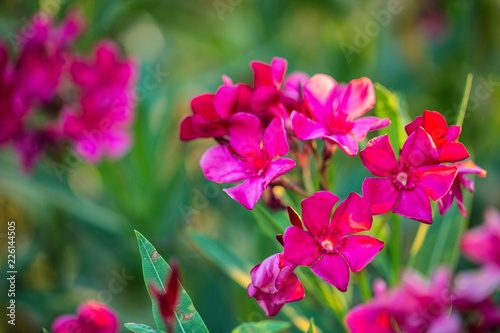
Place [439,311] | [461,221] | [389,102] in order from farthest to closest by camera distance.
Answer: [461,221] → [389,102] → [439,311]

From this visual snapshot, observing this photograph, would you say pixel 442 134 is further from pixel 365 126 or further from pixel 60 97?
pixel 60 97

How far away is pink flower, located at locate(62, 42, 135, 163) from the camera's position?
5.02 feet

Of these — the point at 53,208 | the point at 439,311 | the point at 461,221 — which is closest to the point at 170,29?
the point at 53,208

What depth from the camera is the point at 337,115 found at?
893 mm

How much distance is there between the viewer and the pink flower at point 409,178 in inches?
31.4

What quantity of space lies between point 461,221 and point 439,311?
0.59 m

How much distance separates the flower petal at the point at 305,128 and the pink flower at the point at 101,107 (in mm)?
786

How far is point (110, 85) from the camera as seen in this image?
159 cm

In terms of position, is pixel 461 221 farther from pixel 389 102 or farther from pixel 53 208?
pixel 53 208

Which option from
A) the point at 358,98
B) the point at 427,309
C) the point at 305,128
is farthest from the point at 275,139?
the point at 427,309

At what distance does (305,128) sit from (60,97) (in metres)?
0.85

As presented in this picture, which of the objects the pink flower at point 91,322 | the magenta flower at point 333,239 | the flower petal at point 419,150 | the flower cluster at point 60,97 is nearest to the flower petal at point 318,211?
the magenta flower at point 333,239

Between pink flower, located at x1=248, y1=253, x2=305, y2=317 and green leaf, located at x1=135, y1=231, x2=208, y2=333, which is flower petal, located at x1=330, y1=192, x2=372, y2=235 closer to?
pink flower, located at x1=248, y1=253, x2=305, y2=317

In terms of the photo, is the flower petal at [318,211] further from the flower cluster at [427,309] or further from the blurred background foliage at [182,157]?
the blurred background foliage at [182,157]
